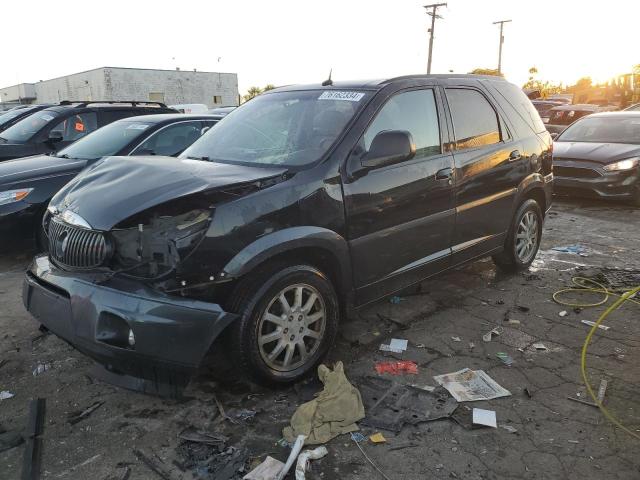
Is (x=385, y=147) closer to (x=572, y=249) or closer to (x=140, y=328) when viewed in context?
(x=140, y=328)

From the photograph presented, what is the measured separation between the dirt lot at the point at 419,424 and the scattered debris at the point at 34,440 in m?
0.04

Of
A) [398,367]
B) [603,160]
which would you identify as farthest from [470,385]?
[603,160]

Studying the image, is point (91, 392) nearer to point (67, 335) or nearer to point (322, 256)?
Result: point (67, 335)

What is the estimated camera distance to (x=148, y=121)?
6531 millimetres

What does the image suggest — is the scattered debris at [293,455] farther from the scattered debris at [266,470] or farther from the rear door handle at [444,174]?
the rear door handle at [444,174]

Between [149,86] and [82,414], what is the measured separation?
4978 cm

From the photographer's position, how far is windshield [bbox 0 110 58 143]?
7.83m

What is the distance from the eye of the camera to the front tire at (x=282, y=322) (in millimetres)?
2904

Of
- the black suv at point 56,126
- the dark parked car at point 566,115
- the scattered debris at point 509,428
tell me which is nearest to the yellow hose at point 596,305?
the scattered debris at point 509,428

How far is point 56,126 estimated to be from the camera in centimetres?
782

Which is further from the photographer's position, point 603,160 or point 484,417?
point 603,160

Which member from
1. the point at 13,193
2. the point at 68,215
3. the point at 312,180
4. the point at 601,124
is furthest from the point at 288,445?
the point at 601,124

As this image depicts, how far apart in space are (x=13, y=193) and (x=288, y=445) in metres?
4.33

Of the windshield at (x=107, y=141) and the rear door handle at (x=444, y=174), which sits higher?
the windshield at (x=107, y=141)
